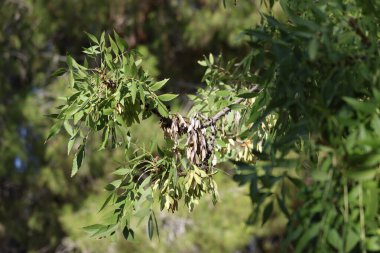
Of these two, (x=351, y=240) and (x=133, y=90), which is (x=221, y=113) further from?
(x=351, y=240)

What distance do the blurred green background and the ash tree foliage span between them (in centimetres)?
398

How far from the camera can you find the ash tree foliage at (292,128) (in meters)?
0.93

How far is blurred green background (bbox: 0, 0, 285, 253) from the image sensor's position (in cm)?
574

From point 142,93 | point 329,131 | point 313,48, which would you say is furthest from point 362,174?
point 142,93

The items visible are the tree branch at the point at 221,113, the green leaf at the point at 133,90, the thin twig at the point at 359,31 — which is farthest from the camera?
the tree branch at the point at 221,113

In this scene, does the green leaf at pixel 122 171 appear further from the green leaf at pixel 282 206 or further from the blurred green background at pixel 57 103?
the blurred green background at pixel 57 103

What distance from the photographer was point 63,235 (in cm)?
678

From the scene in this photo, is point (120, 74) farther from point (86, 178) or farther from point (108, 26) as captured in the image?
point (86, 178)

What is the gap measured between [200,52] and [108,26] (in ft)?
3.76

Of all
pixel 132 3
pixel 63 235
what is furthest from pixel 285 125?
pixel 63 235

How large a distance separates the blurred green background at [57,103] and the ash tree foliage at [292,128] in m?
3.98

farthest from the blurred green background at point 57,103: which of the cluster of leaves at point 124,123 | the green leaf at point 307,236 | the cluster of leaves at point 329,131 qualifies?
the green leaf at point 307,236

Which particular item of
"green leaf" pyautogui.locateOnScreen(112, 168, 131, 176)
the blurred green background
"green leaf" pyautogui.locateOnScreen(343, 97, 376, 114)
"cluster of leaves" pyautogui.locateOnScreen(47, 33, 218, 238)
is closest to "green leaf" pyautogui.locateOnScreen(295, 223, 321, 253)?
"green leaf" pyautogui.locateOnScreen(343, 97, 376, 114)

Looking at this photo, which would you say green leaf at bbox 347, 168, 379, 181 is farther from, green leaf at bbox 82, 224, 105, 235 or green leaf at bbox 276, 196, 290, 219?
green leaf at bbox 82, 224, 105, 235
